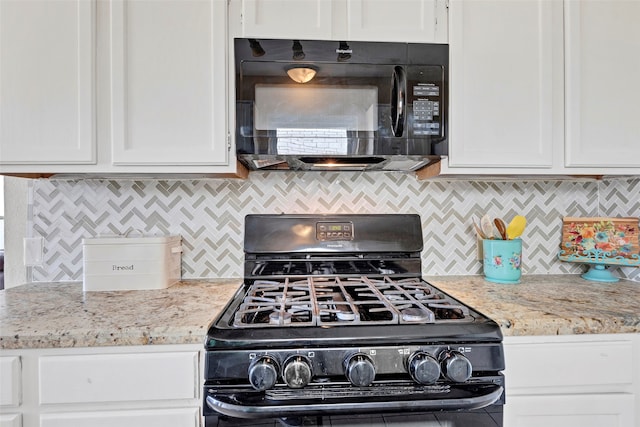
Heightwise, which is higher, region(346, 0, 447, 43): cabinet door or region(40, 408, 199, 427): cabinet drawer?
region(346, 0, 447, 43): cabinet door

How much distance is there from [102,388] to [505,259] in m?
1.51

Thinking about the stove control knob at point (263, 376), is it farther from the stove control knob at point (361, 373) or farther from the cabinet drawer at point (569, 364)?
the cabinet drawer at point (569, 364)

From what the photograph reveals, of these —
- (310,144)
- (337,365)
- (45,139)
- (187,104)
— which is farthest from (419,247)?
(45,139)

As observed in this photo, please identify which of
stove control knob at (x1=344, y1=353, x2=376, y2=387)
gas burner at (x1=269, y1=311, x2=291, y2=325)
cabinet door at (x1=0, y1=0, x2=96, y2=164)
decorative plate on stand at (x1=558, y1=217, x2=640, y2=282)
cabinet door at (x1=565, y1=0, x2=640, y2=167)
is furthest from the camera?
decorative plate on stand at (x1=558, y1=217, x2=640, y2=282)

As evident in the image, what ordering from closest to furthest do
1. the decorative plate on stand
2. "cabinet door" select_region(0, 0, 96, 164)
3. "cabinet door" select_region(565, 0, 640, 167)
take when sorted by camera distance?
"cabinet door" select_region(0, 0, 96, 164) < "cabinet door" select_region(565, 0, 640, 167) < the decorative plate on stand

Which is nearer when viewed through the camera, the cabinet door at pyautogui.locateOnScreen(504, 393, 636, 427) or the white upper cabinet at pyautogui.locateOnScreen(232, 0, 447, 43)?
the cabinet door at pyautogui.locateOnScreen(504, 393, 636, 427)

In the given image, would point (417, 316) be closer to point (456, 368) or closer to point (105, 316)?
point (456, 368)

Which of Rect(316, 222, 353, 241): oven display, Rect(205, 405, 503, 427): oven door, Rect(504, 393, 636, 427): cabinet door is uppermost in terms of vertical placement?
Rect(316, 222, 353, 241): oven display

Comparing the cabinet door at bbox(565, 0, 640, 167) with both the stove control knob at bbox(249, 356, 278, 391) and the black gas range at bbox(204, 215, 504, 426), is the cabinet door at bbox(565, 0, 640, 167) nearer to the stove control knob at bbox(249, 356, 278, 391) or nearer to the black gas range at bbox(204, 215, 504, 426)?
the black gas range at bbox(204, 215, 504, 426)

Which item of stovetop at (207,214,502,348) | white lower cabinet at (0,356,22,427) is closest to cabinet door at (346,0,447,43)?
stovetop at (207,214,502,348)

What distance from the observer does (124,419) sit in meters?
0.92

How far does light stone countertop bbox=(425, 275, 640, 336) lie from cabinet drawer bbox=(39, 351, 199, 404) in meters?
0.91

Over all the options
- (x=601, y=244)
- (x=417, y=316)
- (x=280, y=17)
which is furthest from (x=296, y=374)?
(x=601, y=244)

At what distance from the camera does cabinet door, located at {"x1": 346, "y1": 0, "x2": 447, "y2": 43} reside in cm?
127
